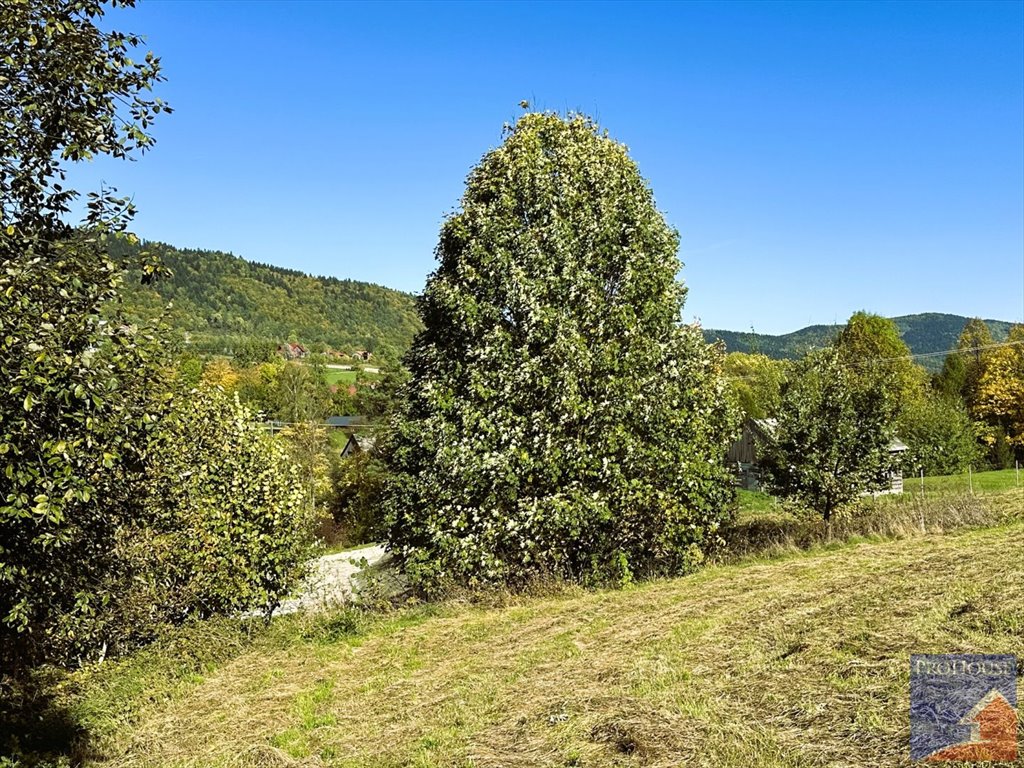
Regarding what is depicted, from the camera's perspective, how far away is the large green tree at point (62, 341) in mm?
6098

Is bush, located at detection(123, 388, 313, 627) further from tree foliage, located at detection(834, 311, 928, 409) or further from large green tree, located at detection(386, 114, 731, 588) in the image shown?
tree foliage, located at detection(834, 311, 928, 409)

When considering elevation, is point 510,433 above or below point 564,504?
above

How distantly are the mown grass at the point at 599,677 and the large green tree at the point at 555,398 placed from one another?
191cm

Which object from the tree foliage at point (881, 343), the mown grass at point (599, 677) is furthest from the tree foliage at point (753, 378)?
the mown grass at point (599, 677)

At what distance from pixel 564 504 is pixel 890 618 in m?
8.16

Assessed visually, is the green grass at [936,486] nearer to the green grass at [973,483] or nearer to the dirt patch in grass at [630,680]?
the green grass at [973,483]

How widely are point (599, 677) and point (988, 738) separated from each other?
469 centimetres

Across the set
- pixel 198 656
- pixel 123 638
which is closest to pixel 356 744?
pixel 198 656

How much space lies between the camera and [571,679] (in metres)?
9.71

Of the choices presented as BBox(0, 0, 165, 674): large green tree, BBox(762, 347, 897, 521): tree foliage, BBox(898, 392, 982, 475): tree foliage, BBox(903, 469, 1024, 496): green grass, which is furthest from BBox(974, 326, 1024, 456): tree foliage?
BBox(0, 0, 165, 674): large green tree

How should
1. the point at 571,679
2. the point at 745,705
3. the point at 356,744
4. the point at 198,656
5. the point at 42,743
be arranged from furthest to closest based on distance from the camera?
the point at 198,656 < the point at 42,743 < the point at 571,679 < the point at 356,744 < the point at 745,705

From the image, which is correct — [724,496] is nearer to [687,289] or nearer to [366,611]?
[687,289]

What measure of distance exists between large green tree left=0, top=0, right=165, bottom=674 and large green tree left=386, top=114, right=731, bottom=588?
9.87 meters

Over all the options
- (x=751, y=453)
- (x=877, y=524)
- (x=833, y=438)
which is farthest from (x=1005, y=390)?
(x=877, y=524)
